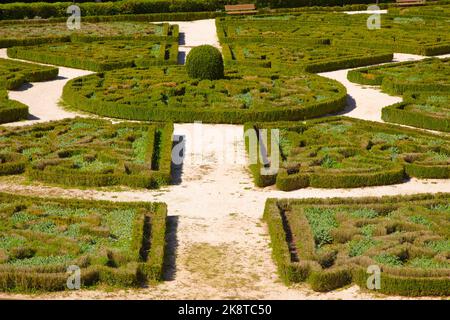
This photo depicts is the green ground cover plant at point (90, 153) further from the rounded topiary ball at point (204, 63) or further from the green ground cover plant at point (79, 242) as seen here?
the rounded topiary ball at point (204, 63)

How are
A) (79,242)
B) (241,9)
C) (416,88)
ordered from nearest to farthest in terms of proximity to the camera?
(79,242), (416,88), (241,9)

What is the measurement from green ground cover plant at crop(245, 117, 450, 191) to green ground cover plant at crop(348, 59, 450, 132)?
1073mm

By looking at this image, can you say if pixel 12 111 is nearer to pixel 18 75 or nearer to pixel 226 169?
pixel 18 75

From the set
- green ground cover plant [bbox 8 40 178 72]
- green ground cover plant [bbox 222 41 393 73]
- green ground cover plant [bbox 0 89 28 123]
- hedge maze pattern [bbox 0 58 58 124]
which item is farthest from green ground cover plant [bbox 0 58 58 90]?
green ground cover plant [bbox 222 41 393 73]

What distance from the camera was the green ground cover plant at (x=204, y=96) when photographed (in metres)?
20.3

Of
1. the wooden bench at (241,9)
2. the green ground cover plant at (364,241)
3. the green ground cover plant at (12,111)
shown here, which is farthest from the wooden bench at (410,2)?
the green ground cover plant at (364,241)

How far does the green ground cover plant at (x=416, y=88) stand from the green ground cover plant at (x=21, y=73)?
9.30 m

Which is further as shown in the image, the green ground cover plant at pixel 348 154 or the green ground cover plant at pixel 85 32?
the green ground cover plant at pixel 85 32

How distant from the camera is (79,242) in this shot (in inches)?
488

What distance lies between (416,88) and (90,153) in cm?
1050

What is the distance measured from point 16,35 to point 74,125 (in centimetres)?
1659

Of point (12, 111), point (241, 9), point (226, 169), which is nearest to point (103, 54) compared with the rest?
point (12, 111)

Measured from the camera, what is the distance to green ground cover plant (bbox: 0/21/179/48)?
109 ft

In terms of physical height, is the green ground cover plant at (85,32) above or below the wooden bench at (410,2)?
below
